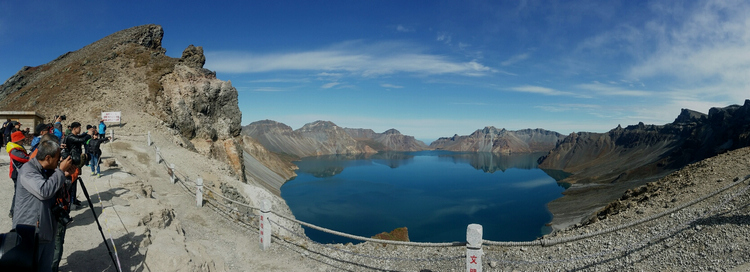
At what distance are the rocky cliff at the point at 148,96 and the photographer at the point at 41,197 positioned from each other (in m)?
28.8

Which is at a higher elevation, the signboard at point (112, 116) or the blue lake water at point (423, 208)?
the signboard at point (112, 116)

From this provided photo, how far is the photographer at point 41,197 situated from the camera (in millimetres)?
4107

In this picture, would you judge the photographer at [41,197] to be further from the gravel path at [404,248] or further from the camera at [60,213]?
the gravel path at [404,248]

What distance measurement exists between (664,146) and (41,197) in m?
194

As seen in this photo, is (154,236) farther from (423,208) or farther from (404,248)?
(423,208)

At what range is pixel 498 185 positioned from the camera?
117375 millimetres

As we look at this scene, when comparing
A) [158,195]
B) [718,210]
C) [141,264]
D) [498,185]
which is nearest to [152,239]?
[141,264]

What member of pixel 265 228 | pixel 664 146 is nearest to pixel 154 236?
pixel 265 228

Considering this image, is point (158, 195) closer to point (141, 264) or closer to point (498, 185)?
point (141, 264)

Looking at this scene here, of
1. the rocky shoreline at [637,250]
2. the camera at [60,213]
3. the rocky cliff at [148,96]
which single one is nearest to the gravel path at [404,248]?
the rocky shoreline at [637,250]

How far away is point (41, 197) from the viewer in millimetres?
4156

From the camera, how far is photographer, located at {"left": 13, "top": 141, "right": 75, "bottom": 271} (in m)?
4.11

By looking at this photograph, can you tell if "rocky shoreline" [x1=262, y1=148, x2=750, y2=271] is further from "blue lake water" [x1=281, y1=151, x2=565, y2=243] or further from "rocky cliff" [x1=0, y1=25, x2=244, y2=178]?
"blue lake water" [x1=281, y1=151, x2=565, y2=243]

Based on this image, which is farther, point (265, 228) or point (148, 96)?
point (148, 96)
